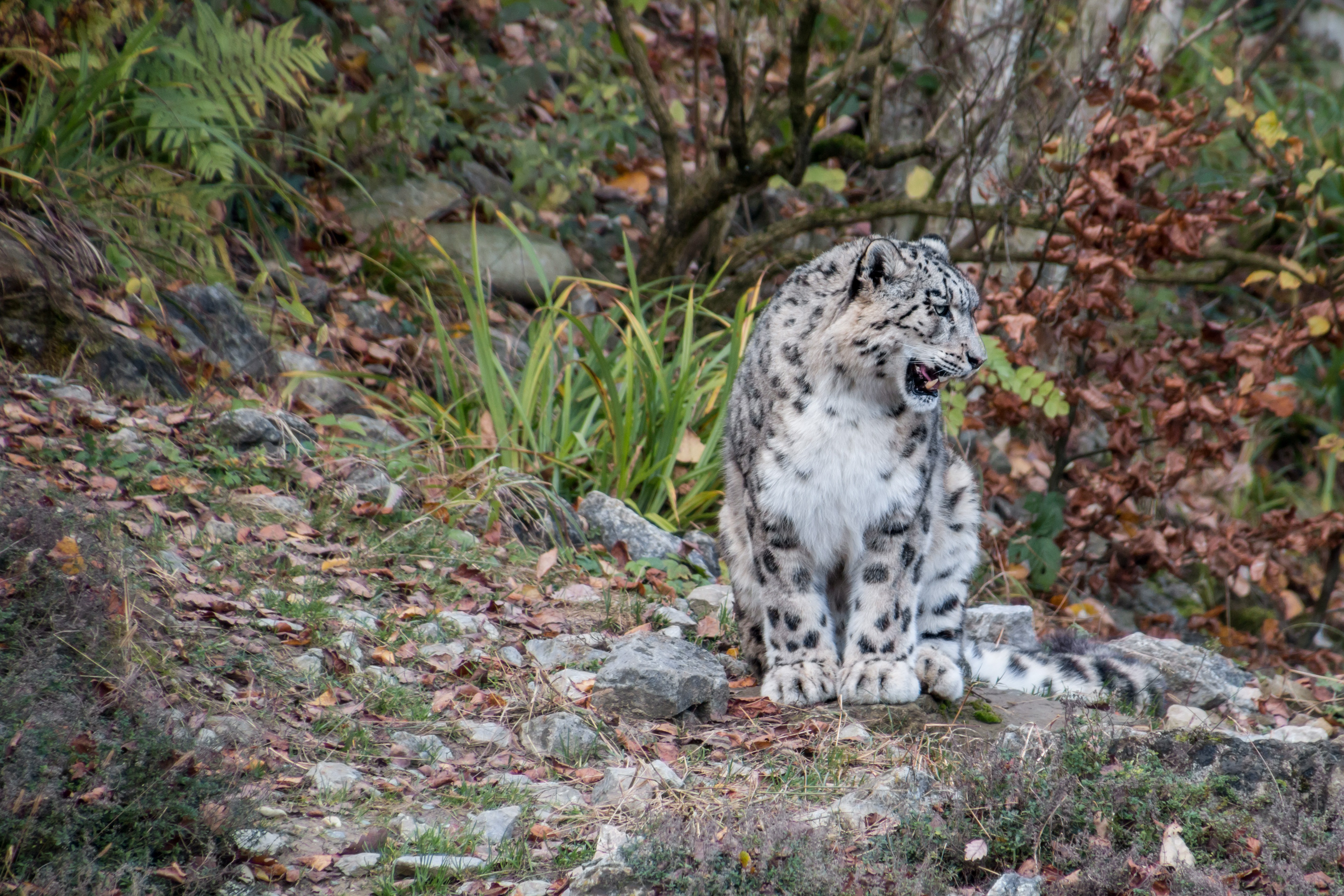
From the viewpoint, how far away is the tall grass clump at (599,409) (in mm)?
6613

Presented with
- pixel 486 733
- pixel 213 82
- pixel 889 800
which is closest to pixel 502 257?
pixel 213 82

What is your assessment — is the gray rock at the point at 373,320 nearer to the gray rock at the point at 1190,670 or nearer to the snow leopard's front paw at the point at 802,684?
the snow leopard's front paw at the point at 802,684

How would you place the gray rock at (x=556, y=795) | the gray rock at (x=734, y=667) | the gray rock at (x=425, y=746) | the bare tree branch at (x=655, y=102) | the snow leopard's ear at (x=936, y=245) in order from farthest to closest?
the bare tree branch at (x=655, y=102), the gray rock at (x=734, y=667), the snow leopard's ear at (x=936, y=245), the gray rock at (x=425, y=746), the gray rock at (x=556, y=795)

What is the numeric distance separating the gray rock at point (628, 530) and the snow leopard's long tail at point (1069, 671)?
1.77m

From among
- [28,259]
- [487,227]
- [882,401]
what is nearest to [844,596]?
[882,401]

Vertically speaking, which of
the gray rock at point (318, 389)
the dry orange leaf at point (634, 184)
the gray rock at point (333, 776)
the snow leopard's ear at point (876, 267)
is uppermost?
the dry orange leaf at point (634, 184)

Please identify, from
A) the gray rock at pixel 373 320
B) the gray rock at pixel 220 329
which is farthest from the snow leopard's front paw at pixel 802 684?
the gray rock at pixel 373 320

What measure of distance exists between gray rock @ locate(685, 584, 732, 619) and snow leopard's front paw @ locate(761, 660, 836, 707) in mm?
966

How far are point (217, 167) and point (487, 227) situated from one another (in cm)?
236

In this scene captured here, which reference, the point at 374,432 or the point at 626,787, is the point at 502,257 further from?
the point at 626,787

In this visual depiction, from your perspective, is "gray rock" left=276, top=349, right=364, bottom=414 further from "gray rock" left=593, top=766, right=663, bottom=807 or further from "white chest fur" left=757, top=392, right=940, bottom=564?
"gray rock" left=593, top=766, right=663, bottom=807

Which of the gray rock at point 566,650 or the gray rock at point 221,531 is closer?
the gray rock at point 566,650

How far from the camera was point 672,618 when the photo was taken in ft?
17.8

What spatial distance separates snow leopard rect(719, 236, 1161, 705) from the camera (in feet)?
Answer: 14.5
